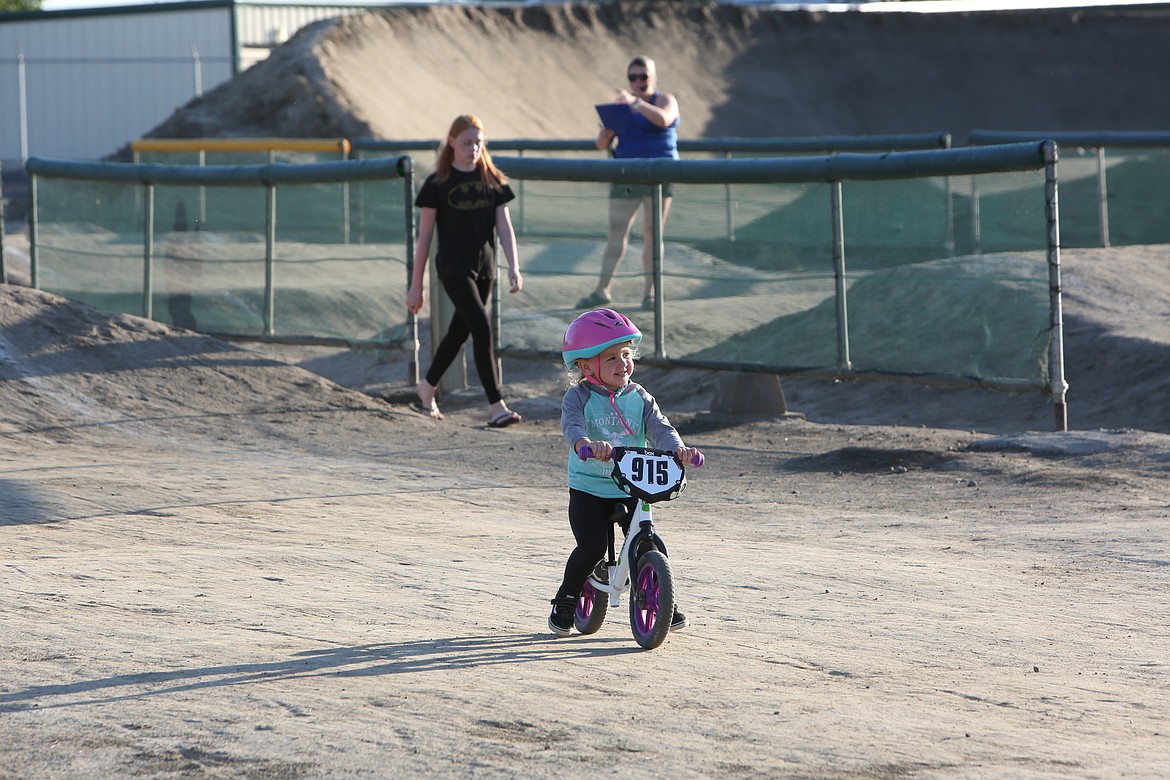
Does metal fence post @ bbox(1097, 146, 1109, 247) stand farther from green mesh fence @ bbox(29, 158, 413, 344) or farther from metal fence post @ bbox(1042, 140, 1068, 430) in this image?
green mesh fence @ bbox(29, 158, 413, 344)

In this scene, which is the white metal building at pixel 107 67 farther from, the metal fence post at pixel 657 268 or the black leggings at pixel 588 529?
the black leggings at pixel 588 529

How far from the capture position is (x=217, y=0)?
3844cm

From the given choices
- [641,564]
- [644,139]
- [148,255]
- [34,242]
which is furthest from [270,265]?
[641,564]

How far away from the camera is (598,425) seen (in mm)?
5234

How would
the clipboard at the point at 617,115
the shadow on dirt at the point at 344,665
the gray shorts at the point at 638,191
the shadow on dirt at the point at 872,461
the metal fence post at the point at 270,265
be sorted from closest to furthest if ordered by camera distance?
the shadow on dirt at the point at 344,665, the shadow on dirt at the point at 872,461, the gray shorts at the point at 638,191, the clipboard at the point at 617,115, the metal fence post at the point at 270,265

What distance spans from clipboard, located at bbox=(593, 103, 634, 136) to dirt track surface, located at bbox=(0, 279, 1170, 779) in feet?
10.1

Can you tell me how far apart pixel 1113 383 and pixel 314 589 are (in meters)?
7.92

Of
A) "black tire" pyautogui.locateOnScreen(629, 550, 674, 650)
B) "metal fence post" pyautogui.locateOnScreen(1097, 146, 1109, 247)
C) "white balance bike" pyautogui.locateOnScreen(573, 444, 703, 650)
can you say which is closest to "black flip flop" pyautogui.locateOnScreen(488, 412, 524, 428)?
"white balance bike" pyautogui.locateOnScreen(573, 444, 703, 650)

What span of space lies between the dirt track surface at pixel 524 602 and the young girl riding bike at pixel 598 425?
247 millimetres

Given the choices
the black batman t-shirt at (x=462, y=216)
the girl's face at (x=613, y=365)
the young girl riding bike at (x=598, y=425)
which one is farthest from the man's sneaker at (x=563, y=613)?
the black batman t-shirt at (x=462, y=216)

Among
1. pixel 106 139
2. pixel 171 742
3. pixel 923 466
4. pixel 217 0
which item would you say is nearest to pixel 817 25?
pixel 217 0

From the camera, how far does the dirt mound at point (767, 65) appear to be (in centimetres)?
3525

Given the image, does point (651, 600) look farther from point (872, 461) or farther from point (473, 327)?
point (473, 327)

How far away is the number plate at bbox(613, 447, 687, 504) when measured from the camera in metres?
4.93
